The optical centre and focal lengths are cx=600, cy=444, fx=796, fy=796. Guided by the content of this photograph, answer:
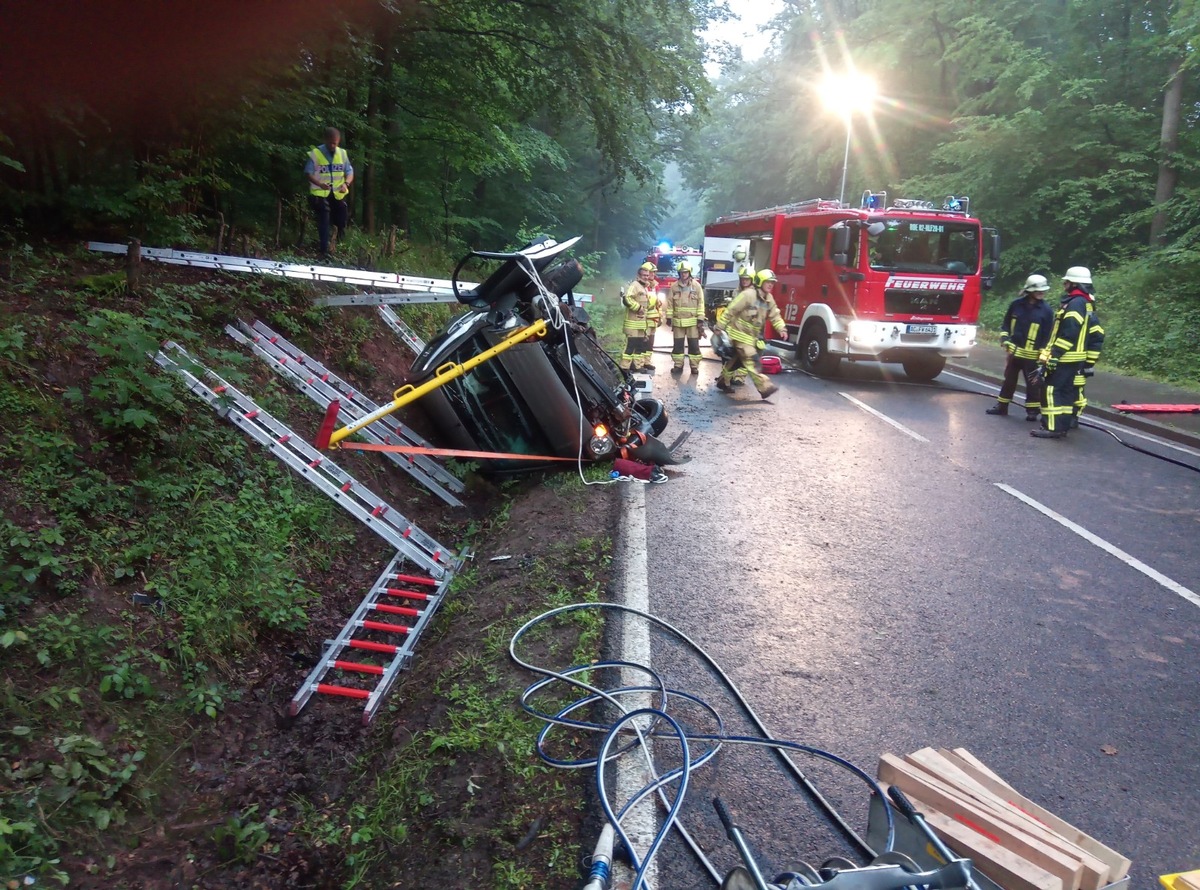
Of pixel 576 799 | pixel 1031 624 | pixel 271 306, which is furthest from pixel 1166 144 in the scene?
pixel 576 799

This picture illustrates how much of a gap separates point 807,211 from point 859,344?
11.6 ft

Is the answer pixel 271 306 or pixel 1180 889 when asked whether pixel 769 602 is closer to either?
pixel 1180 889

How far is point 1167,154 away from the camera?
18.9 m

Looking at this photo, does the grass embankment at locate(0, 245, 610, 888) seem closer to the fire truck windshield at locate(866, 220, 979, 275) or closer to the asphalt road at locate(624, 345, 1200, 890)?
the asphalt road at locate(624, 345, 1200, 890)

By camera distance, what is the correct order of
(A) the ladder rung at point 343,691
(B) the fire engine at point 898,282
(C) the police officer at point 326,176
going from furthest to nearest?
(B) the fire engine at point 898,282 → (C) the police officer at point 326,176 → (A) the ladder rung at point 343,691

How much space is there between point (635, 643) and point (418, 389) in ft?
8.19

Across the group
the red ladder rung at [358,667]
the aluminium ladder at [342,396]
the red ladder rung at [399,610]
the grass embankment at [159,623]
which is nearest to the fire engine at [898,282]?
the aluminium ladder at [342,396]

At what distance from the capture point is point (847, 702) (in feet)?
12.3

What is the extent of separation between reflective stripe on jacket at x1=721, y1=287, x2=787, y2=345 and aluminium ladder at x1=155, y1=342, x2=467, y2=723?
6850mm

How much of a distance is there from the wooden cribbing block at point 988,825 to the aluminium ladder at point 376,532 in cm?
273

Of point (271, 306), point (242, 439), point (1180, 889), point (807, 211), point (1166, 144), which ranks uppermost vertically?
point (1166, 144)

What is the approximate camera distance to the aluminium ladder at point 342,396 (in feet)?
21.3

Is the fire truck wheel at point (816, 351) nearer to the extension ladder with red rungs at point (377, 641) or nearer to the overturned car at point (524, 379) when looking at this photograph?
the overturned car at point (524, 379)

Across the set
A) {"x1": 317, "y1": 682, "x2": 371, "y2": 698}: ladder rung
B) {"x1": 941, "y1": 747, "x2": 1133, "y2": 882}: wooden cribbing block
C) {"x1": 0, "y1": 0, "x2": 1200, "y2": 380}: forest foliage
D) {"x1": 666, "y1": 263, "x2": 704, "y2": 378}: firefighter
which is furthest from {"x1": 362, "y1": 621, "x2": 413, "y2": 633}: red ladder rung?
{"x1": 666, "y1": 263, "x2": 704, "y2": 378}: firefighter
